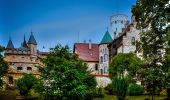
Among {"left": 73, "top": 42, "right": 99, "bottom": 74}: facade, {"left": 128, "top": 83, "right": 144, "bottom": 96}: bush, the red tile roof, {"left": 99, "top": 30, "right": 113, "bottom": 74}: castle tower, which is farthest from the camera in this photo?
the red tile roof

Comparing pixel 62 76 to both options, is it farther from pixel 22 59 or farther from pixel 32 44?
pixel 32 44

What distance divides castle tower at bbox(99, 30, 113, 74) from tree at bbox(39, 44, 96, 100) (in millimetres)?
44059

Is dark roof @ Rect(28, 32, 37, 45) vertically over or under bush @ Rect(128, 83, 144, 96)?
over

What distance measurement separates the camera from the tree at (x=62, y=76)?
40.2 m

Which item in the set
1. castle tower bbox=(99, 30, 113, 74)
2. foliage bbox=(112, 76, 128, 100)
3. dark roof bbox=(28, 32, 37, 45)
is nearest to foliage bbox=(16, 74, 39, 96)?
foliage bbox=(112, 76, 128, 100)

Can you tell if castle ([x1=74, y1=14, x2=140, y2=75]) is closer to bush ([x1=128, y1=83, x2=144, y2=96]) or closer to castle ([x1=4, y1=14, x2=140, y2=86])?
castle ([x1=4, y1=14, x2=140, y2=86])

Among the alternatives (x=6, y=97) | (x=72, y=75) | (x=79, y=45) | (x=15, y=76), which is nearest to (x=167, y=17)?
(x=72, y=75)

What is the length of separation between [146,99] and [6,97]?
21.7 metres

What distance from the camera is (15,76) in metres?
77.9

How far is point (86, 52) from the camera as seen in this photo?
93562 mm

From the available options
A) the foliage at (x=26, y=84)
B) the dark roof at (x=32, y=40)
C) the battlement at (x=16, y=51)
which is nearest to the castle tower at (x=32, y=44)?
the dark roof at (x=32, y=40)

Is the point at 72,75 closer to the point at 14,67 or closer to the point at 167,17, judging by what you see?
the point at 167,17

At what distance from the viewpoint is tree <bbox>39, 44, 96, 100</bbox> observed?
40.2 m

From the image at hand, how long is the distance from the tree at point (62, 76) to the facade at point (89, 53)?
46.6 meters
